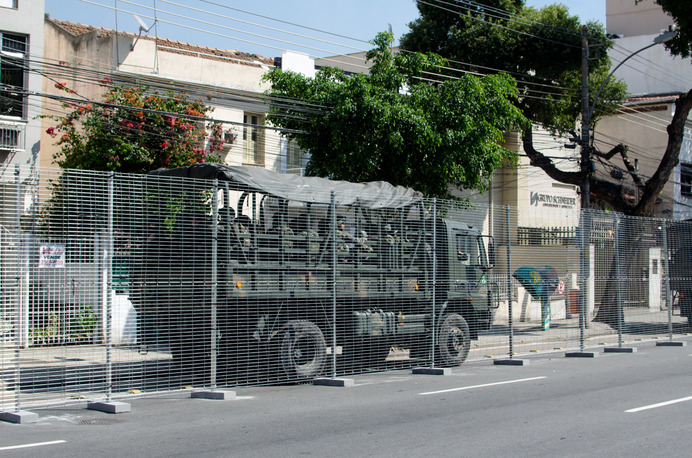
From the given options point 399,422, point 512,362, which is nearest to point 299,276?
point 399,422

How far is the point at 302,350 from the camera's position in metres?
11.5

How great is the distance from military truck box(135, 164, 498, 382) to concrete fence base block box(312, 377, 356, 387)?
16 centimetres

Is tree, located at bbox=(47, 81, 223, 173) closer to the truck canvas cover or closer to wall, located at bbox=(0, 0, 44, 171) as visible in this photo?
wall, located at bbox=(0, 0, 44, 171)

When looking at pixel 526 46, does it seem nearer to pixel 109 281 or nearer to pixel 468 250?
pixel 468 250

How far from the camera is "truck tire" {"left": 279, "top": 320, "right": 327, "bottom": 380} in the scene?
11.3 meters

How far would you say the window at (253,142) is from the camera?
968 inches

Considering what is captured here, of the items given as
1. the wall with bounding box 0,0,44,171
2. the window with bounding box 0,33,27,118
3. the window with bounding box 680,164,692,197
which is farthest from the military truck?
the window with bounding box 680,164,692,197

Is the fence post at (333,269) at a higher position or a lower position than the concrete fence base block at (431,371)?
higher

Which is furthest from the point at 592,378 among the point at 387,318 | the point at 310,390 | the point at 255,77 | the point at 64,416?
the point at 255,77

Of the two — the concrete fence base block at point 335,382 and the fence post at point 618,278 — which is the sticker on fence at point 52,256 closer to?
the concrete fence base block at point 335,382

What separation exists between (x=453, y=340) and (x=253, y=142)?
13.2 metres

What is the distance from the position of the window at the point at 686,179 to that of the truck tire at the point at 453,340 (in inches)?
1137

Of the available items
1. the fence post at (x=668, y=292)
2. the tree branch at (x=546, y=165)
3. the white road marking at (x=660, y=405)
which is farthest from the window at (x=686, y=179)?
the white road marking at (x=660, y=405)

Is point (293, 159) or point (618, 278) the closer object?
point (618, 278)
